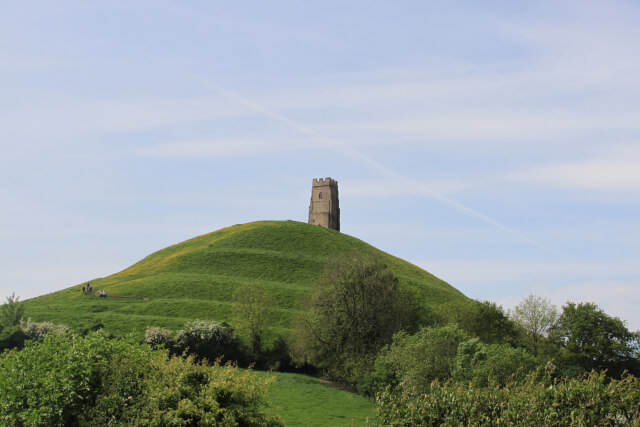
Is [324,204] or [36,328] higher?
[324,204]

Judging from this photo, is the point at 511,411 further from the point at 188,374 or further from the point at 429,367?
the point at 429,367

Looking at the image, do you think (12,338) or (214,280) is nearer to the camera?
(12,338)

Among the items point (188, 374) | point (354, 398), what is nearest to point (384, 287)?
point (354, 398)

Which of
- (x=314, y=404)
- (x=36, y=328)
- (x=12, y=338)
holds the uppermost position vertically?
(x=36, y=328)

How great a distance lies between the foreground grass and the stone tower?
279 ft

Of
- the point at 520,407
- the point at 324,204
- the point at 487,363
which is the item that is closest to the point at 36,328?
the point at 487,363

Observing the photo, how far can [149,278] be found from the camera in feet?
322

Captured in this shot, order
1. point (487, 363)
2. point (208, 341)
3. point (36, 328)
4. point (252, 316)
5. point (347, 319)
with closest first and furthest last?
point (487, 363), point (347, 319), point (208, 341), point (36, 328), point (252, 316)

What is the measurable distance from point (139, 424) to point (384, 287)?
127ft

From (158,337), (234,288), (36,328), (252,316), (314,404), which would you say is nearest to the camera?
(314,404)

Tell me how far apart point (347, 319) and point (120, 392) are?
34529 mm

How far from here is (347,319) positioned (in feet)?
194

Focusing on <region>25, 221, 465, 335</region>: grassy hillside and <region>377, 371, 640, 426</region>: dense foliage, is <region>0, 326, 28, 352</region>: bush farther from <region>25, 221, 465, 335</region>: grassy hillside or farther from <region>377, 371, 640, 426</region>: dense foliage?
<region>377, 371, 640, 426</region>: dense foliage

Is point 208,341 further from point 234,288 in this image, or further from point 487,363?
point 487,363
